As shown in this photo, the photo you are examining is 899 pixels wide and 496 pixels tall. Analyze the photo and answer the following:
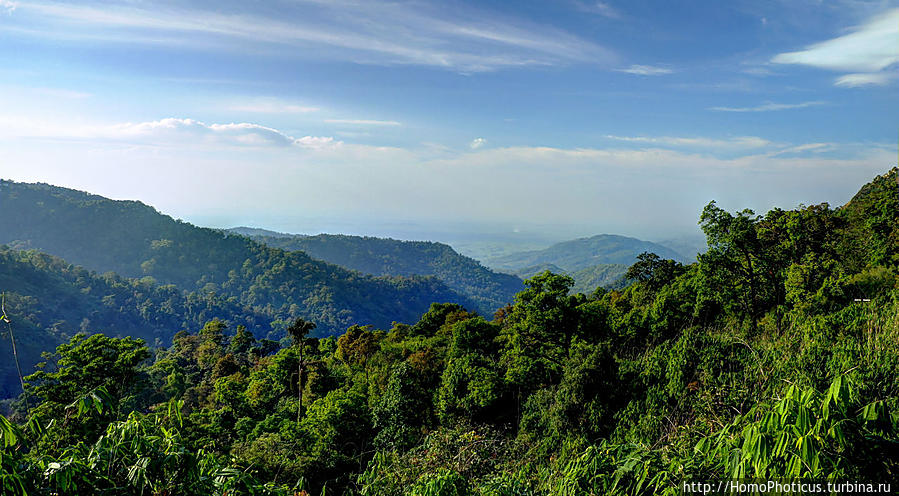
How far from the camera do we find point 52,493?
214cm

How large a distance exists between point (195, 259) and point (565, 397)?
15978cm

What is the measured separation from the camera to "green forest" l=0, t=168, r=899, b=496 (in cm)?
226

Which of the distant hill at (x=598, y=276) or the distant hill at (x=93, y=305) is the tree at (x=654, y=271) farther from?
the distant hill at (x=598, y=276)

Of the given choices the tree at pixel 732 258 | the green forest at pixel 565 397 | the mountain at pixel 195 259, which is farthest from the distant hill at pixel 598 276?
the tree at pixel 732 258

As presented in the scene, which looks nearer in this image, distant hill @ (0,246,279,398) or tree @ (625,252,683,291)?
tree @ (625,252,683,291)

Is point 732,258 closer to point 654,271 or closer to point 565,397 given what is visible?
point 565,397

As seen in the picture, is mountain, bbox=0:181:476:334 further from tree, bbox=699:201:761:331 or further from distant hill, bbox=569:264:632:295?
tree, bbox=699:201:761:331

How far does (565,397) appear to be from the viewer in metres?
8.81

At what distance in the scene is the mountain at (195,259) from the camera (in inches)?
5049

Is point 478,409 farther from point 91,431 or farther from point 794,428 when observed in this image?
point 794,428

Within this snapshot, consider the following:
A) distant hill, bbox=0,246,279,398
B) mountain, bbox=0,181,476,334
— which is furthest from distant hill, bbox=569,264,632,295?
distant hill, bbox=0,246,279,398

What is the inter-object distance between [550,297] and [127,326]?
343ft

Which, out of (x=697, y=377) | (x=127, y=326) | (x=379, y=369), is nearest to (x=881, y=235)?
(x=697, y=377)

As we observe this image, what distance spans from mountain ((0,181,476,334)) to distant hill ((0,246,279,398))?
20.5m
